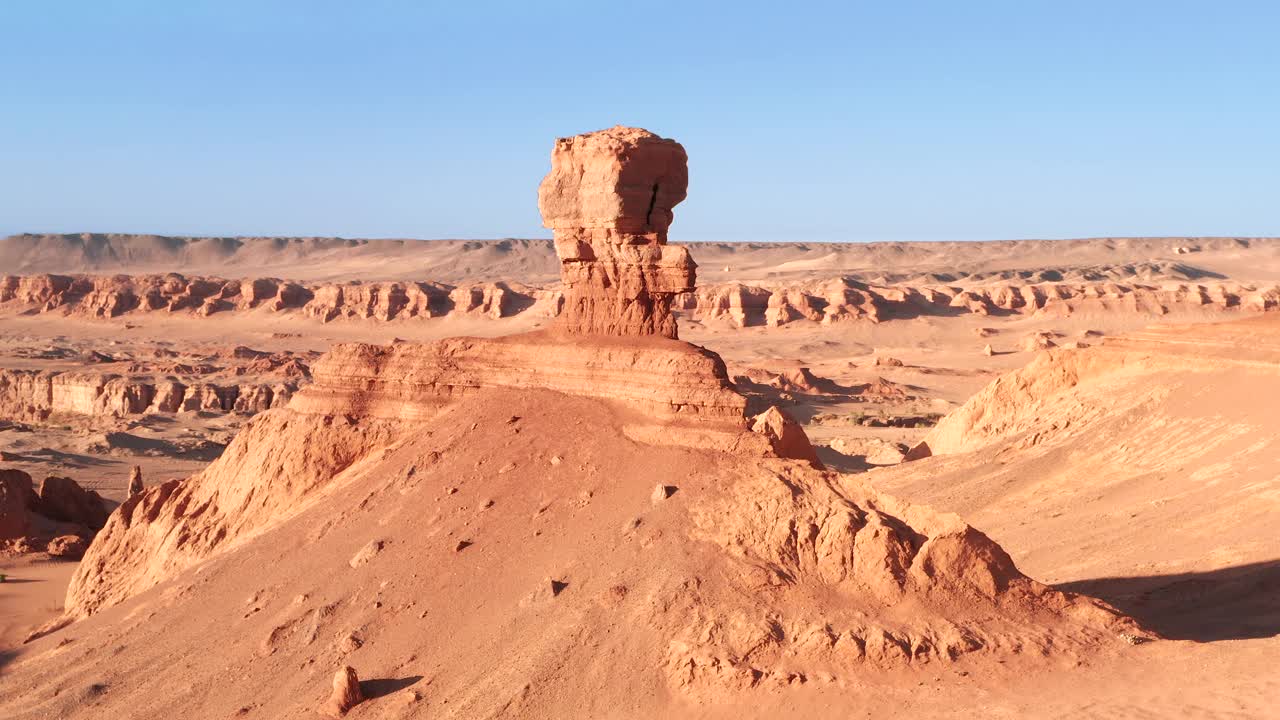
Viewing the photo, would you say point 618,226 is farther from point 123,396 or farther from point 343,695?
point 123,396

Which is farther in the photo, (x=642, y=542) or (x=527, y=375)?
(x=527, y=375)

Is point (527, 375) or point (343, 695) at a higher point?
point (527, 375)

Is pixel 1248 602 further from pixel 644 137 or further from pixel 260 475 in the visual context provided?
pixel 260 475

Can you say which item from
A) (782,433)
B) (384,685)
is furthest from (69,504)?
(782,433)

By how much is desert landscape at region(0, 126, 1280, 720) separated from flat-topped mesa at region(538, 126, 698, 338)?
43 mm

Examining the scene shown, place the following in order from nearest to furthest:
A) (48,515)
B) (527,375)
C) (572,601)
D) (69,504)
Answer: (572,601), (527,375), (48,515), (69,504)

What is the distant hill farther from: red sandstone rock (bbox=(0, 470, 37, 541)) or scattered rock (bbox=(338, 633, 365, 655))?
scattered rock (bbox=(338, 633, 365, 655))

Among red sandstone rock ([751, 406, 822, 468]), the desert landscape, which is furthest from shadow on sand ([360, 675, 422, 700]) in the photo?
red sandstone rock ([751, 406, 822, 468])

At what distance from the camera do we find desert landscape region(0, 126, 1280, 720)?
1194 centimetres

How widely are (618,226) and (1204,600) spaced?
350 inches

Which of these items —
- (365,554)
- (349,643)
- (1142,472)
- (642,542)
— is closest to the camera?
(349,643)

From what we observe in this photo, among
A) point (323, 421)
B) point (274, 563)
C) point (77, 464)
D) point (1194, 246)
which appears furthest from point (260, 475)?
point (1194, 246)

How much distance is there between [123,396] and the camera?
4744cm

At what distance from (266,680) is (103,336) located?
71032 millimetres
